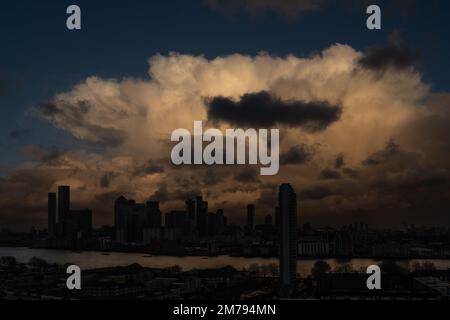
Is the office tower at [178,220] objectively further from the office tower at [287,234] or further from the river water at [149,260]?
the office tower at [287,234]

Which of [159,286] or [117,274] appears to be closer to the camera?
[159,286]

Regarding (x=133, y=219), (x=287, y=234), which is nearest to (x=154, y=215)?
(x=133, y=219)

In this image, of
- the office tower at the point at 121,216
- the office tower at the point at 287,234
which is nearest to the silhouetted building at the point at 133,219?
the office tower at the point at 121,216

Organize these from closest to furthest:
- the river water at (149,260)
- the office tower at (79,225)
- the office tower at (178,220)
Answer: the office tower at (79,225) < the river water at (149,260) < the office tower at (178,220)

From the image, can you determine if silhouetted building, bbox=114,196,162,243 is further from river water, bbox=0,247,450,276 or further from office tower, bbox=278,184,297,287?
office tower, bbox=278,184,297,287

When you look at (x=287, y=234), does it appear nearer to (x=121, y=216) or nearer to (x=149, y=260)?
(x=149, y=260)

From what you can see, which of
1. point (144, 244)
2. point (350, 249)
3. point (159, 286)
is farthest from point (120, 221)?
point (350, 249)
